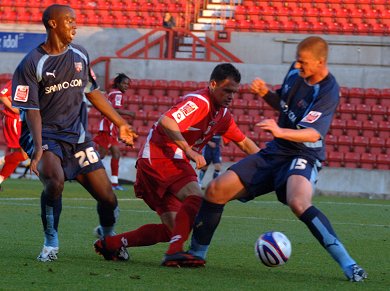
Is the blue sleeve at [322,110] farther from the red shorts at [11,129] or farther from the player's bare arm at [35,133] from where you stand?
the red shorts at [11,129]

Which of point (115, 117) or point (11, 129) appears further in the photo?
point (11, 129)

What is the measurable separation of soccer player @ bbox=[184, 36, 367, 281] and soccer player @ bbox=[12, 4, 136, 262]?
35.3 inches

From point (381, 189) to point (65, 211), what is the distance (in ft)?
35.0

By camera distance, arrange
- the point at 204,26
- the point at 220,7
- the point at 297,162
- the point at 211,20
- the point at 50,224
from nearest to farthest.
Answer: the point at 297,162 < the point at 50,224 < the point at 204,26 < the point at 211,20 < the point at 220,7

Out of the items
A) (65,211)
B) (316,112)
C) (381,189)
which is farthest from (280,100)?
(381,189)

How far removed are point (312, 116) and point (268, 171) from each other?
0.60m

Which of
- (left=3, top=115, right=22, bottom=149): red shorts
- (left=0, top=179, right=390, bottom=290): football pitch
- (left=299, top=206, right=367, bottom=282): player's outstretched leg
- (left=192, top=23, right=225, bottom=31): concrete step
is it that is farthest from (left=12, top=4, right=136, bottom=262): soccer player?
(left=192, top=23, right=225, bottom=31): concrete step

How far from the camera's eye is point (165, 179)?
8.37m

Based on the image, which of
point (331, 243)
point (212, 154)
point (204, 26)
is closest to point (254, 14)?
point (204, 26)

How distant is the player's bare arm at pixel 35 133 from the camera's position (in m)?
7.84

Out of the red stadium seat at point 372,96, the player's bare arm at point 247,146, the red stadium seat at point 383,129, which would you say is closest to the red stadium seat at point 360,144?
the red stadium seat at point 383,129

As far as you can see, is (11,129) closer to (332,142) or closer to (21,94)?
(21,94)

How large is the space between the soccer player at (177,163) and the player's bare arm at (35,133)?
3.19 feet

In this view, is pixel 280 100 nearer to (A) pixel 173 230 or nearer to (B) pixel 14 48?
(A) pixel 173 230
